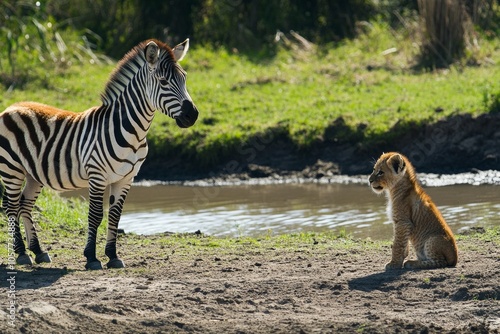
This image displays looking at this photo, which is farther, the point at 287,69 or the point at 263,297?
the point at 287,69

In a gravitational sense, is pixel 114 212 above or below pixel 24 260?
above

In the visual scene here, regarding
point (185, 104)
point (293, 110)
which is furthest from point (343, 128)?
point (185, 104)

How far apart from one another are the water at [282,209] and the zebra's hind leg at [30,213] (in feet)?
7.93

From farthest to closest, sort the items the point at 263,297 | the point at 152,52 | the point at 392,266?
the point at 152,52 → the point at 392,266 → the point at 263,297

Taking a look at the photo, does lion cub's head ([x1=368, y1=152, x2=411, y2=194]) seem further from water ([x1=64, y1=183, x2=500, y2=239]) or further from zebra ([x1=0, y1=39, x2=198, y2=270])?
water ([x1=64, y1=183, x2=500, y2=239])

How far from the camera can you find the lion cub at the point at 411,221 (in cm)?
873

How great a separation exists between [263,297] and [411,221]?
1.76 meters

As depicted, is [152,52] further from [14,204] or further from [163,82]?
[14,204]

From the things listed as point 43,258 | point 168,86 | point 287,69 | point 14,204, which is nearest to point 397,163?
point 168,86

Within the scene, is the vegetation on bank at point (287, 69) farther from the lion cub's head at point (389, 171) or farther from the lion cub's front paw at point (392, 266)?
the lion cub's front paw at point (392, 266)

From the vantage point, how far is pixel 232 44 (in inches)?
886

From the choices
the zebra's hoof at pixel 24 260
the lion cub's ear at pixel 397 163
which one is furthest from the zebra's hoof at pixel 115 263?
the lion cub's ear at pixel 397 163

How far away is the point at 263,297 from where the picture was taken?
8.06 meters

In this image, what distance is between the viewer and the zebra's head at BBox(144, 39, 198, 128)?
928 centimetres
